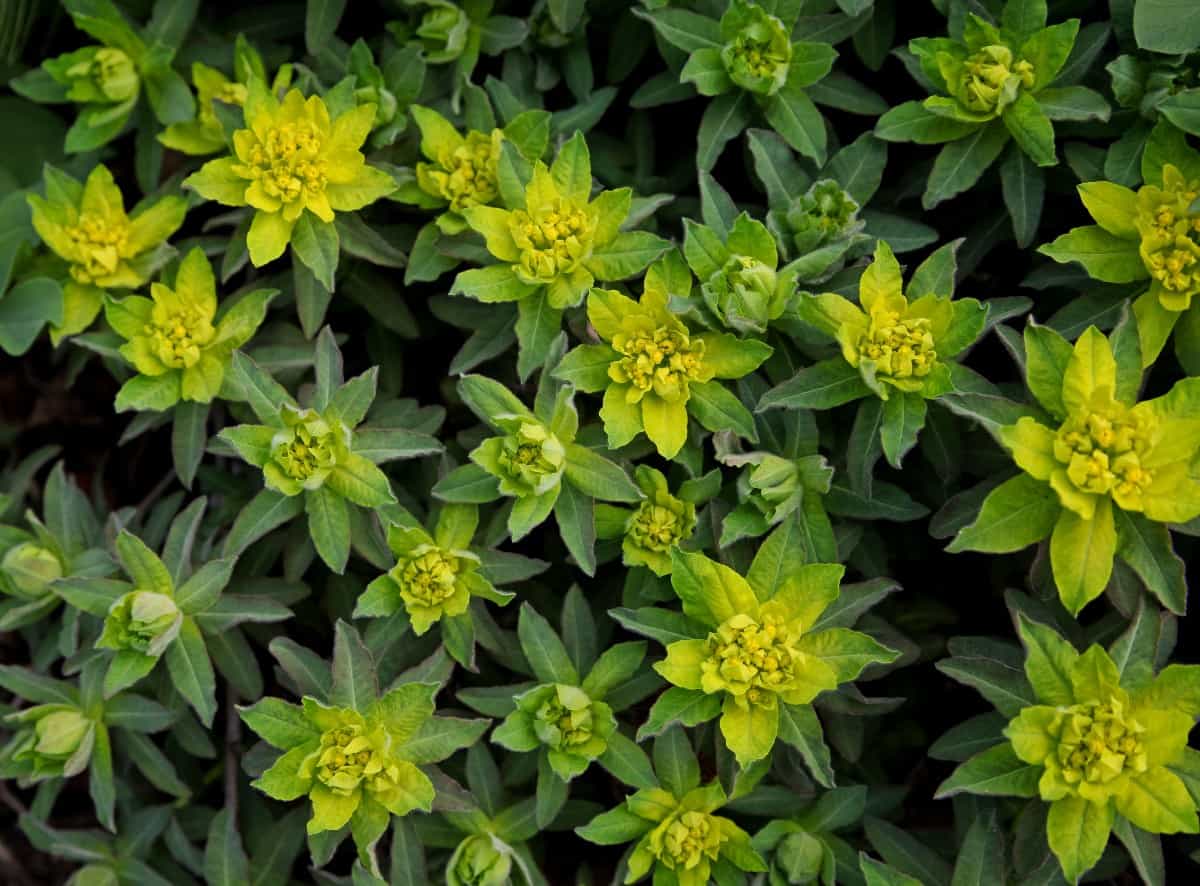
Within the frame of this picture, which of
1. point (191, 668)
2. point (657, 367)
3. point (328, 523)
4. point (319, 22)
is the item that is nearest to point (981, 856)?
point (657, 367)

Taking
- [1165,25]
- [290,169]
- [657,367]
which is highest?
[1165,25]

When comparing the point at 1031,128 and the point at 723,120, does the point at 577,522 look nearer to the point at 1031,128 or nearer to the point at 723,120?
the point at 723,120

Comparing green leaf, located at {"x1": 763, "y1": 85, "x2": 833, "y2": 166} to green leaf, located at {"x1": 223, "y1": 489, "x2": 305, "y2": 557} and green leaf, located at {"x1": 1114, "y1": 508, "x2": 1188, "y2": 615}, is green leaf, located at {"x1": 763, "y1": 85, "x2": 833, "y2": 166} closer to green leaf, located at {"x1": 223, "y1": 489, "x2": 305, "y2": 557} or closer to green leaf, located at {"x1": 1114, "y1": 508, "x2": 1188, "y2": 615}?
green leaf, located at {"x1": 1114, "y1": 508, "x2": 1188, "y2": 615}

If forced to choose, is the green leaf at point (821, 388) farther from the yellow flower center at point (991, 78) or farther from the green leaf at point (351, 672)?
the green leaf at point (351, 672)

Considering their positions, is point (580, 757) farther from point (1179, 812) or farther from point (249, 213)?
point (249, 213)

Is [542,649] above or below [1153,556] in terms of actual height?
below

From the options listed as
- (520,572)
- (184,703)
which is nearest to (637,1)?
(520,572)

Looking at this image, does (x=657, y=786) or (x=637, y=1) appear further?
(x=637, y=1)

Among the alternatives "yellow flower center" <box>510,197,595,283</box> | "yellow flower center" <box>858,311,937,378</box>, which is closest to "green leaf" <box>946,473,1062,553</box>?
"yellow flower center" <box>858,311,937,378</box>
